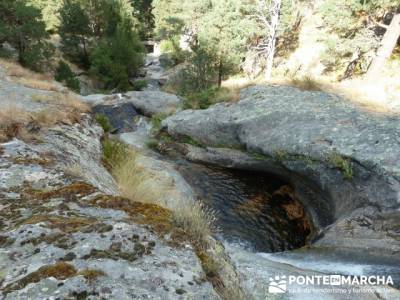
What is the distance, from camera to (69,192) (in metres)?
5.07

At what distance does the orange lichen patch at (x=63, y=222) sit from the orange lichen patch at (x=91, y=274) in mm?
762

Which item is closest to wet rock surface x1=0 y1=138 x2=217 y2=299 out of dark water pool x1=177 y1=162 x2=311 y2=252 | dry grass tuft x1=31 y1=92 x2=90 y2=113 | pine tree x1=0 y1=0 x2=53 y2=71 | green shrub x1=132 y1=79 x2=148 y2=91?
dark water pool x1=177 y1=162 x2=311 y2=252

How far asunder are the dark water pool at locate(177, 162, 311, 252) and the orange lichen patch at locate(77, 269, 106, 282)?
738 centimetres

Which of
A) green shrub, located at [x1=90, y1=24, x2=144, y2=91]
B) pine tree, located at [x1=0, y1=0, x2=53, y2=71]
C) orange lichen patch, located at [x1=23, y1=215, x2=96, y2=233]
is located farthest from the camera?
green shrub, located at [x1=90, y1=24, x2=144, y2=91]

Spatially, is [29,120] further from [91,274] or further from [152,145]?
[152,145]

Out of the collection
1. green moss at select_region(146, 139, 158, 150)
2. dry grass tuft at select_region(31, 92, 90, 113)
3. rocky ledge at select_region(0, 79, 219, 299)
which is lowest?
green moss at select_region(146, 139, 158, 150)

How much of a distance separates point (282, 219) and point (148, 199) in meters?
6.33

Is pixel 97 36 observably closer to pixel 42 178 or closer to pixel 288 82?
pixel 288 82

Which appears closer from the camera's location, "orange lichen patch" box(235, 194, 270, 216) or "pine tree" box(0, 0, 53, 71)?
"orange lichen patch" box(235, 194, 270, 216)

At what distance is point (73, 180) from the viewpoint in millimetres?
5695

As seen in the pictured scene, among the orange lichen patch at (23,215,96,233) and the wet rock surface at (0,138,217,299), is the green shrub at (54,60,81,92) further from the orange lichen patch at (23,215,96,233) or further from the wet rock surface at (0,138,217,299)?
the orange lichen patch at (23,215,96,233)

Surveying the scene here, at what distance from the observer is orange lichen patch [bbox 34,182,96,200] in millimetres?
4930

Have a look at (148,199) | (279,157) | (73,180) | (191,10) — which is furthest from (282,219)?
(191,10)

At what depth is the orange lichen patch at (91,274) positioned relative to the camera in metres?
3.26
